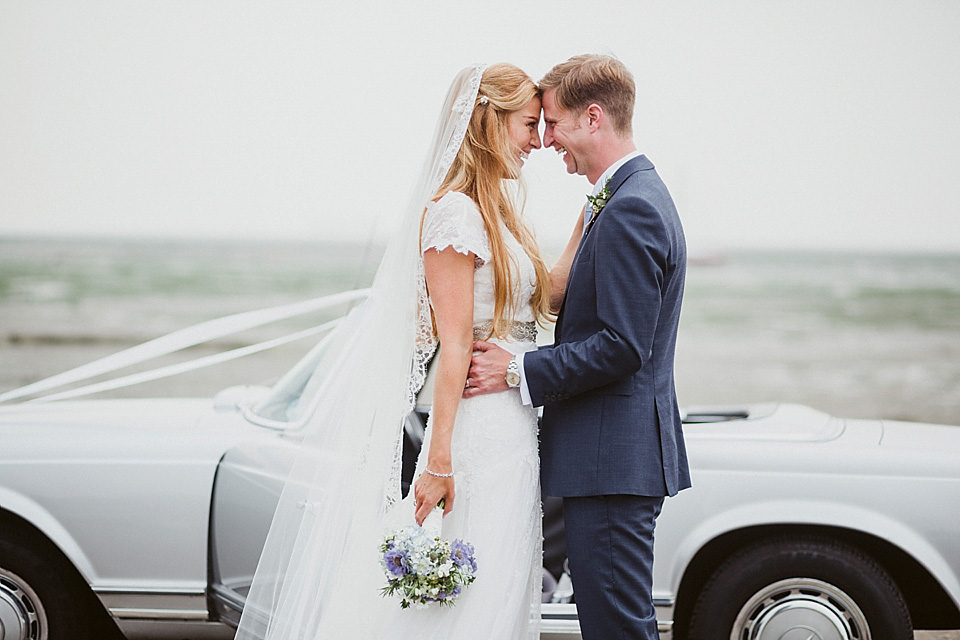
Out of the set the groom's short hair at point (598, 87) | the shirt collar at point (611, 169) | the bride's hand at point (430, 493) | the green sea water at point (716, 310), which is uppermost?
the groom's short hair at point (598, 87)

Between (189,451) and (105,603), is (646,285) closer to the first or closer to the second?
(189,451)

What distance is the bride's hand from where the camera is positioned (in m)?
2.27

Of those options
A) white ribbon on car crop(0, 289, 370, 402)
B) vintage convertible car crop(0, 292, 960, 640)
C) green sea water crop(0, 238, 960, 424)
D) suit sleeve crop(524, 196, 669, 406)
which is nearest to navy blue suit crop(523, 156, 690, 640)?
suit sleeve crop(524, 196, 669, 406)

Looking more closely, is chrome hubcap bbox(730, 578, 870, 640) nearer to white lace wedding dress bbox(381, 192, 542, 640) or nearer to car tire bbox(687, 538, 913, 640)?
car tire bbox(687, 538, 913, 640)

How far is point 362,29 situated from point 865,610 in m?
21.2

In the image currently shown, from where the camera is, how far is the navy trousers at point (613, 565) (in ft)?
7.10

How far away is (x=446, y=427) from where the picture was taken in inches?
89.4

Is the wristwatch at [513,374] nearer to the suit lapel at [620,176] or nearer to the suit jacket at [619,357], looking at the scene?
the suit jacket at [619,357]

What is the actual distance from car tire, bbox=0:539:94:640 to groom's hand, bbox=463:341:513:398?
5.76 feet

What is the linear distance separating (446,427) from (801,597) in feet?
4.84

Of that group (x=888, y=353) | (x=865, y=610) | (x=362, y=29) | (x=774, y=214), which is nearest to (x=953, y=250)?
(x=774, y=214)

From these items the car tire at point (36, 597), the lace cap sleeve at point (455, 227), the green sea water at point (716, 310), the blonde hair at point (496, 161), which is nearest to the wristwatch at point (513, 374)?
the blonde hair at point (496, 161)

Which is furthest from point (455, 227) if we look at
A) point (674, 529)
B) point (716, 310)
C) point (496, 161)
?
point (716, 310)

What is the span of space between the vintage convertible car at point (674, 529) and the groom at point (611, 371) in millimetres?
749
